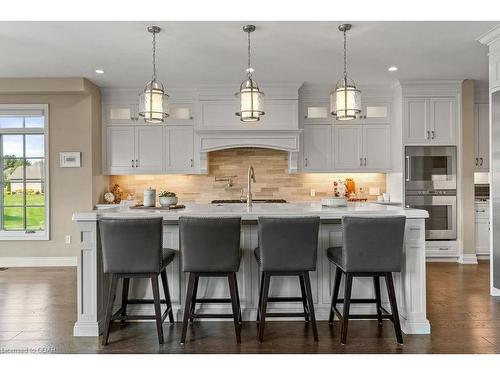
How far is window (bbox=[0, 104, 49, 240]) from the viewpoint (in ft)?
18.2

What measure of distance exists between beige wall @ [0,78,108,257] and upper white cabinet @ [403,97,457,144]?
483 centimetres

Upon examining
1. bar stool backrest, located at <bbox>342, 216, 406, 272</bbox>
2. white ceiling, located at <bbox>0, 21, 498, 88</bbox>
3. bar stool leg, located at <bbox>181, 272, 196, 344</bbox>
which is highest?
white ceiling, located at <bbox>0, 21, 498, 88</bbox>

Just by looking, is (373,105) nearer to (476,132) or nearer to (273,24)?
(476,132)

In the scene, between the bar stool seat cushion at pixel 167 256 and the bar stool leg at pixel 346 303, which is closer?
the bar stool leg at pixel 346 303

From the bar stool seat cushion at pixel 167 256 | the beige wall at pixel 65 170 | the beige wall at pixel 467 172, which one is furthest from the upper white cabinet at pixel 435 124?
the beige wall at pixel 65 170

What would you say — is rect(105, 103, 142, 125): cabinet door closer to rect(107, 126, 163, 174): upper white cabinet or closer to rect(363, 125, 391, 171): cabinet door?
rect(107, 126, 163, 174): upper white cabinet

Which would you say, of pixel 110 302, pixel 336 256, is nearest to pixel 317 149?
pixel 336 256

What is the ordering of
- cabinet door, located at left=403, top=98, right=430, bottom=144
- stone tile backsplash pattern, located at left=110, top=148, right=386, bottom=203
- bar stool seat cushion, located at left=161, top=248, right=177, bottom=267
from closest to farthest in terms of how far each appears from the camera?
bar stool seat cushion, located at left=161, top=248, right=177, bottom=267
cabinet door, located at left=403, top=98, right=430, bottom=144
stone tile backsplash pattern, located at left=110, top=148, right=386, bottom=203

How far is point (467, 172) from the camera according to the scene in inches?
215

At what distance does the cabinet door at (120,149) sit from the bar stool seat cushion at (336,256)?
3.89 m

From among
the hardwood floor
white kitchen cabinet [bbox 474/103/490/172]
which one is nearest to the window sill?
the hardwood floor

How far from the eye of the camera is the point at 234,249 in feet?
8.79

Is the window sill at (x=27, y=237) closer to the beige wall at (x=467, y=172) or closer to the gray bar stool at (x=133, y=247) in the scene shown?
the gray bar stool at (x=133, y=247)

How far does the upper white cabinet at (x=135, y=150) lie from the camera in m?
5.81
